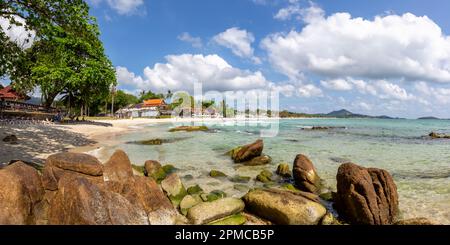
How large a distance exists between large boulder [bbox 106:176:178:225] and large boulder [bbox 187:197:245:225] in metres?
0.56

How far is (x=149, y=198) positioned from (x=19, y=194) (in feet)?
8.96

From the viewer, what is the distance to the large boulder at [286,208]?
257 inches

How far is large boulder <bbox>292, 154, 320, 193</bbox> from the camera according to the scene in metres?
10.2

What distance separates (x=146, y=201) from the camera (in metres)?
6.72

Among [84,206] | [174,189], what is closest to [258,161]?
[174,189]

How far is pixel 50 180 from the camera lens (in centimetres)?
630

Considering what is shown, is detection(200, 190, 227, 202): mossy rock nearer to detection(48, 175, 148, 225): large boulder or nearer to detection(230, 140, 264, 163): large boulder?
detection(48, 175, 148, 225): large boulder

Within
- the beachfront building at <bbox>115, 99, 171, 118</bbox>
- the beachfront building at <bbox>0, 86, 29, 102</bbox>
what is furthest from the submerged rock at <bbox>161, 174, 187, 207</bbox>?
the beachfront building at <bbox>115, 99, 171, 118</bbox>

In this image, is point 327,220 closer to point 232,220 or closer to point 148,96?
point 232,220

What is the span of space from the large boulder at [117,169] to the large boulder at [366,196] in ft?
20.9

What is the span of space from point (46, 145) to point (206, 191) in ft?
46.1
